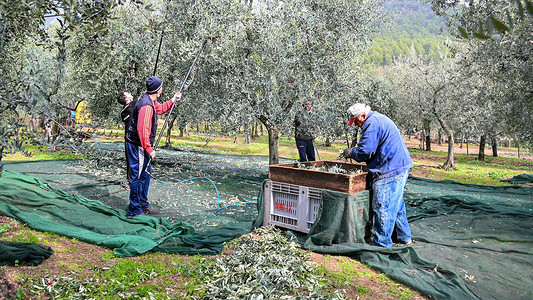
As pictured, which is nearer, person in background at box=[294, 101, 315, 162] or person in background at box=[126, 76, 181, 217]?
person in background at box=[126, 76, 181, 217]

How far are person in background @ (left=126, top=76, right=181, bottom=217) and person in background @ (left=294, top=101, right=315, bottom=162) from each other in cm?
419

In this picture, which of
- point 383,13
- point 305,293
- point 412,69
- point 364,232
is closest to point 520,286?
point 364,232

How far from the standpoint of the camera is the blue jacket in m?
5.33

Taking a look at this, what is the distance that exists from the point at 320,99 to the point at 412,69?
60.4ft

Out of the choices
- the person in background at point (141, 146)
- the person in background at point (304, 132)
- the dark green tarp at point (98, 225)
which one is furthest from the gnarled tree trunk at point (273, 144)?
the dark green tarp at point (98, 225)

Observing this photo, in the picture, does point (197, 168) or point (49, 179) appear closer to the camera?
point (49, 179)

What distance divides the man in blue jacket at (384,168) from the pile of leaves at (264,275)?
52.7 inches

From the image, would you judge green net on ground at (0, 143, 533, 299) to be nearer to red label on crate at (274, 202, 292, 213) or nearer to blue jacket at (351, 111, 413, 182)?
red label on crate at (274, 202, 292, 213)

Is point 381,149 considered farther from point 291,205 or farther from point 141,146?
point 141,146

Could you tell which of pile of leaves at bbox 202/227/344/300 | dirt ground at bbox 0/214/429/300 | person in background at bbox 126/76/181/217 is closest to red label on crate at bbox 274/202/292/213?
pile of leaves at bbox 202/227/344/300

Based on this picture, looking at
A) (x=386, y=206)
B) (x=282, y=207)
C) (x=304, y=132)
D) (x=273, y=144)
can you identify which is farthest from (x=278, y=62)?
→ (x=386, y=206)

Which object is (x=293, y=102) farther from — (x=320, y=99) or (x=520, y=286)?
(x=520, y=286)

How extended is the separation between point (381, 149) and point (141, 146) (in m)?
4.51

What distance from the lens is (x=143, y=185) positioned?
6891mm
